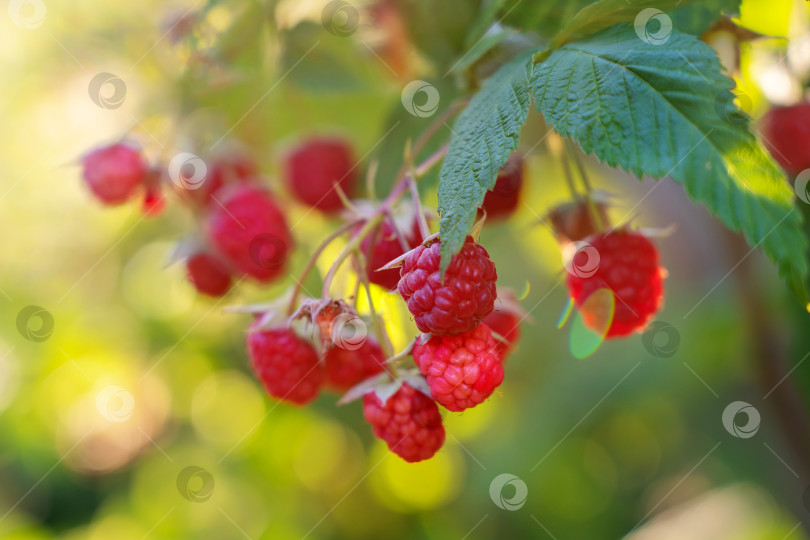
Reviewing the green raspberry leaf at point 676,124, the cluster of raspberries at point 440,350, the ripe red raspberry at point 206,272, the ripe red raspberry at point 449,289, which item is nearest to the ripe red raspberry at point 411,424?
the cluster of raspberries at point 440,350

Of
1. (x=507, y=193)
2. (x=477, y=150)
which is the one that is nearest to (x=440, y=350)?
(x=477, y=150)

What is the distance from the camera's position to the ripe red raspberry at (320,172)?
974 millimetres

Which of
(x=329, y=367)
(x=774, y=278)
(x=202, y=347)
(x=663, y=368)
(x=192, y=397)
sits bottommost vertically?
(x=192, y=397)

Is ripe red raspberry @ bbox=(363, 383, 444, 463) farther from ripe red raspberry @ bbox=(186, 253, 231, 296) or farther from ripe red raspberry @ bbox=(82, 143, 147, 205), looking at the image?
ripe red raspberry @ bbox=(82, 143, 147, 205)

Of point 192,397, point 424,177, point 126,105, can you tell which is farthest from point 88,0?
point 424,177

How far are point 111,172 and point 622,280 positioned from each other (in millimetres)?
700

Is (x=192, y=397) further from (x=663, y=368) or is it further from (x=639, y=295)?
(x=639, y=295)

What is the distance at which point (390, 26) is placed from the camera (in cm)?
92

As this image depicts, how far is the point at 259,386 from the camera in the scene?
5.85 feet

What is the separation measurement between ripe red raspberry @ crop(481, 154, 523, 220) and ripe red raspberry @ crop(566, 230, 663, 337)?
0.46 feet

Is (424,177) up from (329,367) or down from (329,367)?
up

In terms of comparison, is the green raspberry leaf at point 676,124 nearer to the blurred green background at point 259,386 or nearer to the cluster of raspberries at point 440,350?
the cluster of raspberries at point 440,350

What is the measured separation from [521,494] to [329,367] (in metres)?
0.93

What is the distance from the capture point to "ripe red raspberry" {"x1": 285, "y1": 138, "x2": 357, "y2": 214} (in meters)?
0.97
